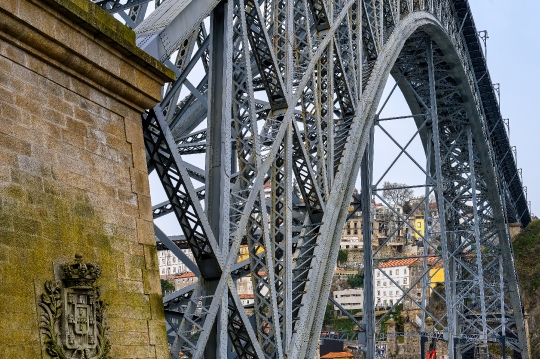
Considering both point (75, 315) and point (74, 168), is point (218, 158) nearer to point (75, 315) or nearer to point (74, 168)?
point (74, 168)

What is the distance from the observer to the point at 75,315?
18.7 feet

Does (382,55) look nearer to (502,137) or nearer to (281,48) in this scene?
(281,48)

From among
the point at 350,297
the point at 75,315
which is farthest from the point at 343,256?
the point at 75,315

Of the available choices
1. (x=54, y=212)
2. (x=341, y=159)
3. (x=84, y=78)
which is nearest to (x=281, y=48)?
(x=341, y=159)

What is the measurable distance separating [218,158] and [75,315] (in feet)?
10.4

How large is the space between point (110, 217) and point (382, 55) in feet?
36.5

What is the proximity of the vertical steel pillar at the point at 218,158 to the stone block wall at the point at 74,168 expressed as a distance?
156cm

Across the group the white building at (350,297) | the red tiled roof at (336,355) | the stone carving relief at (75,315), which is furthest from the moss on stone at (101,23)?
the white building at (350,297)

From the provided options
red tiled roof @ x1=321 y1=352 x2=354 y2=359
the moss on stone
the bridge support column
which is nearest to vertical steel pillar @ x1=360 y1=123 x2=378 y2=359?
the bridge support column

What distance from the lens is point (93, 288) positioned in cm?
587

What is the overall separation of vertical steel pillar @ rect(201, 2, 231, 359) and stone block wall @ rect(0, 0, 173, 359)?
5.13 feet

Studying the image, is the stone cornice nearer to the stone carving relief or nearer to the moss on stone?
the moss on stone

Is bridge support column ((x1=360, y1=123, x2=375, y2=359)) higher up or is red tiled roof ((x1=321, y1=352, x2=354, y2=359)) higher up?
bridge support column ((x1=360, y1=123, x2=375, y2=359))

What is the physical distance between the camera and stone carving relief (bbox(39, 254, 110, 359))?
18.2ft
